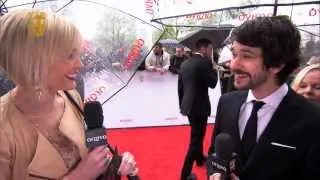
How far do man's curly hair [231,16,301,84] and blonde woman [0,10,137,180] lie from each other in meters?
0.63

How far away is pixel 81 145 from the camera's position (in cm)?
122

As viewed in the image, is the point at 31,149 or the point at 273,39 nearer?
the point at 31,149

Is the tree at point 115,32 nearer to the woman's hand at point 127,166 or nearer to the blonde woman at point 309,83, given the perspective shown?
the blonde woman at point 309,83

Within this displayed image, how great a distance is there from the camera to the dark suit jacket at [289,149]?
1.33 metres

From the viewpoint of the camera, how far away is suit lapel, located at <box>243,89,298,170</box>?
1386mm

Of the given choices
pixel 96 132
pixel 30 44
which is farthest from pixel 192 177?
pixel 30 44

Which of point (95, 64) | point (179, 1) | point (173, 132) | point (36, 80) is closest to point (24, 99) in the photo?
point (36, 80)

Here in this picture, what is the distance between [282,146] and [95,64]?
1.68 metres

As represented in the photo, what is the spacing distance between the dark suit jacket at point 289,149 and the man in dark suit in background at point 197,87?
2.80 metres

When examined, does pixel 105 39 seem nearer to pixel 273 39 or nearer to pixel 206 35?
pixel 273 39

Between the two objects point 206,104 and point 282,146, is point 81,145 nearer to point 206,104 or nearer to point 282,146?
point 282,146

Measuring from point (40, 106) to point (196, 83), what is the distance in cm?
318

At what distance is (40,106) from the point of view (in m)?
1.23

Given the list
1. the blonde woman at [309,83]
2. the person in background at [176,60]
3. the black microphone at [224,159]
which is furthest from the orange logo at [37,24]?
the person in background at [176,60]
